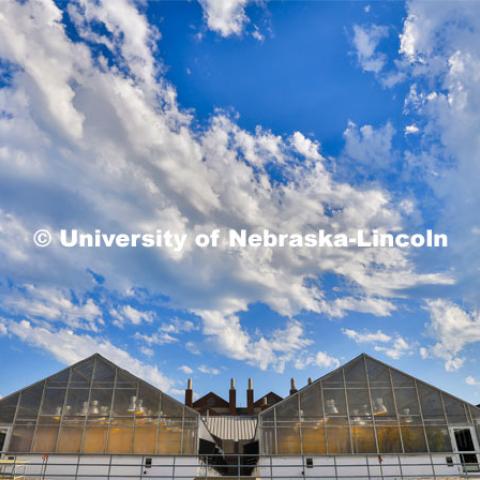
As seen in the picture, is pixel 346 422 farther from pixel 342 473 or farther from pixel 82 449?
pixel 82 449

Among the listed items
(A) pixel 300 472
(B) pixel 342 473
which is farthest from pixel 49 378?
(B) pixel 342 473

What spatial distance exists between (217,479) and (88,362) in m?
9.57

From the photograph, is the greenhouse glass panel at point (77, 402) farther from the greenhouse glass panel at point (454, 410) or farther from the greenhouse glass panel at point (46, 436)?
the greenhouse glass panel at point (454, 410)

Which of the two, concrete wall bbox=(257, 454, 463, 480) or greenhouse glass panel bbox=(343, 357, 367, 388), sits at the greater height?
greenhouse glass panel bbox=(343, 357, 367, 388)

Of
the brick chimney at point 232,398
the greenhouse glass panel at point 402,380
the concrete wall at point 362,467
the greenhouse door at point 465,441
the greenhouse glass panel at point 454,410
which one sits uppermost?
the brick chimney at point 232,398

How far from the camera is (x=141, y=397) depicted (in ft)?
73.9

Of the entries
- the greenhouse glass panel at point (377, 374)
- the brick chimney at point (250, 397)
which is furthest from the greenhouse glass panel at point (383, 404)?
the brick chimney at point (250, 397)

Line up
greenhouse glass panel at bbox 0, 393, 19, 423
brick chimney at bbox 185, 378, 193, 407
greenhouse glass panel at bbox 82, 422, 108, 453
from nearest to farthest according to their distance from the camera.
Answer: greenhouse glass panel at bbox 82, 422, 108, 453, greenhouse glass panel at bbox 0, 393, 19, 423, brick chimney at bbox 185, 378, 193, 407

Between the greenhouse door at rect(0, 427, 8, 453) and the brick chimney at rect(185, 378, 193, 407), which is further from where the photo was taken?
the brick chimney at rect(185, 378, 193, 407)

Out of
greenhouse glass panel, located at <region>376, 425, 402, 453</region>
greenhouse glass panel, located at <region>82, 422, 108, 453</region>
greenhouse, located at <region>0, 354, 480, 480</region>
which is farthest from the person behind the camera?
greenhouse glass panel, located at <region>82, 422, 108, 453</region>

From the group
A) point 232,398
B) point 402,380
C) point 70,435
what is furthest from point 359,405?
point 232,398

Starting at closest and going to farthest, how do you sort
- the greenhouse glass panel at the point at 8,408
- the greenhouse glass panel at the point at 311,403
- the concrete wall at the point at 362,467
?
the concrete wall at the point at 362,467 → the greenhouse glass panel at the point at 8,408 → the greenhouse glass panel at the point at 311,403

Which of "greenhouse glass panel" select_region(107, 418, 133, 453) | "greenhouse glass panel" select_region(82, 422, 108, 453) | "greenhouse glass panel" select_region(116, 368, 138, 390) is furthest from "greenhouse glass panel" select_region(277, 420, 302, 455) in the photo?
"greenhouse glass panel" select_region(82, 422, 108, 453)

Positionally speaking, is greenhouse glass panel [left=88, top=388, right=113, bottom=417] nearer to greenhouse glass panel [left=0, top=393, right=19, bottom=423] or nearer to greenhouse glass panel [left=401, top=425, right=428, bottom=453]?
greenhouse glass panel [left=0, top=393, right=19, bottom=423]
